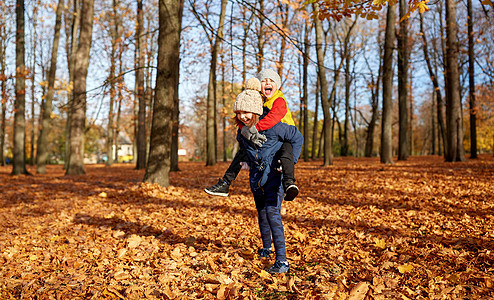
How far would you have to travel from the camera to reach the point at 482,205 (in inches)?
215

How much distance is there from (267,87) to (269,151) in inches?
25.6

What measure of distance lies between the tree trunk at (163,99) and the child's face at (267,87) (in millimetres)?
5506

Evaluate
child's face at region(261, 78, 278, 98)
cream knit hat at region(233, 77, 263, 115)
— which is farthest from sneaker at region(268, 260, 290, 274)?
child's face at region(261, 78, 278, 98)

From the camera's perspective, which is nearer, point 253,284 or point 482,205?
point 253,284

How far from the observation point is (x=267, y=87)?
3088 mm

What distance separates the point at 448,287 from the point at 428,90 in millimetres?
34961

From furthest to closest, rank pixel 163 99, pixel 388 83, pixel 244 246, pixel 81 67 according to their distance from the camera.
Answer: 1. pixel 388 83
2. pixel 81 67
3. pixel 163 99
4. pixel 244 246

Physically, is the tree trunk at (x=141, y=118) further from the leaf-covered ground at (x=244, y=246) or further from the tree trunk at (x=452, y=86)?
the tree trunk at (x=452, y=86)

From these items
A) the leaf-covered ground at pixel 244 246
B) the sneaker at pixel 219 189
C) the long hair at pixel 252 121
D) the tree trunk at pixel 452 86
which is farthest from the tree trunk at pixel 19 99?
the tree trunk at pixel 452 86

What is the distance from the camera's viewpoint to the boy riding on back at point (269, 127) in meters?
2.85

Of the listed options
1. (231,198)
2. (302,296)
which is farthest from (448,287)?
(231,198)

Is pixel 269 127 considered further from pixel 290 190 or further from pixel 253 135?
pixel 290 190

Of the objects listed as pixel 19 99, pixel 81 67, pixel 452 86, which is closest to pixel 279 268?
pixel 81 67

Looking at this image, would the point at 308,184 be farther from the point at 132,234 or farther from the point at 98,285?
the point at 98,285
